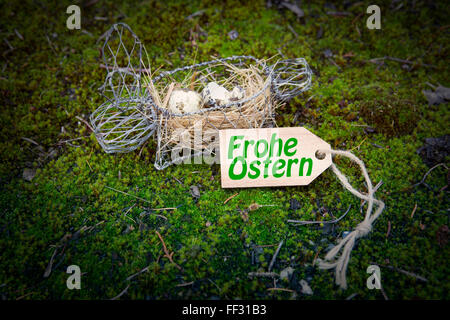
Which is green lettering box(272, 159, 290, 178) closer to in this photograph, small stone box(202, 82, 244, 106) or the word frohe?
the word frohe

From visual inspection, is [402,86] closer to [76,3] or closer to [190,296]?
[190,296]

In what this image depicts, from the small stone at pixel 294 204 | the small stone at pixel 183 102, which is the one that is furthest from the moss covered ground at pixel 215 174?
the small stone at pixel 183 102

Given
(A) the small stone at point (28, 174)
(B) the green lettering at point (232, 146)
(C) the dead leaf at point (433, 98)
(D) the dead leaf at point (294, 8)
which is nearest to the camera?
(B) the green lettering at point (232, 146)

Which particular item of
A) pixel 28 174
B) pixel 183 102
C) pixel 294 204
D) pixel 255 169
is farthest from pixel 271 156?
pixel 28 174

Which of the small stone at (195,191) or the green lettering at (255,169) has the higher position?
the green lettering at (255,169)

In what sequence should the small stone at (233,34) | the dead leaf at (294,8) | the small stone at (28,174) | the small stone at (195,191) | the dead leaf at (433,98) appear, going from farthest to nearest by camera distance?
the dead leaf at (294,8) < the small stone at (233,34) < the dead leaf at (433,98) < the small stone at (28,174) < the small stone at (195,191)

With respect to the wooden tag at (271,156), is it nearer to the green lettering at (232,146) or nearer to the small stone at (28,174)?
the green lettering at (232,146)

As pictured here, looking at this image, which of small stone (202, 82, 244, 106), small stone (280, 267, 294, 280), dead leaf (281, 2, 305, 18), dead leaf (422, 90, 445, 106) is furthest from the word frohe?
dead leaf (281, 2, 305, 18)
